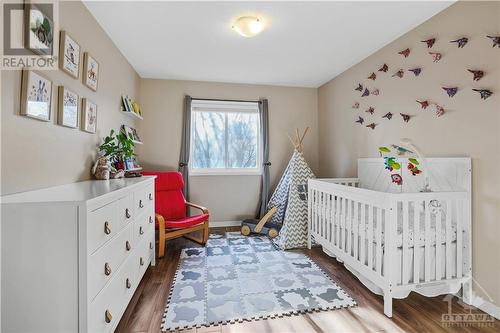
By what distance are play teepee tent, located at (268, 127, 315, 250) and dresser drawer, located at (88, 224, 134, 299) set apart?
1.86 metres

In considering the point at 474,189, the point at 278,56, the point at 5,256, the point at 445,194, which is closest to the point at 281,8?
the point at 278,56

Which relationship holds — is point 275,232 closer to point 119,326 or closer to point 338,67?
point 119,326

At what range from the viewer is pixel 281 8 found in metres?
1.97

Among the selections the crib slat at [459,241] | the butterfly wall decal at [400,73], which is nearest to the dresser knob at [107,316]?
the crib slat at [459,241]

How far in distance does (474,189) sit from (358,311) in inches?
49.2

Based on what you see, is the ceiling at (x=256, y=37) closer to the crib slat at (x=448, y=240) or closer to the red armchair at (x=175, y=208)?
the red armchair at (x=175, y=208)

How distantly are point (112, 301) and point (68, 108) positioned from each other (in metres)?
1.31

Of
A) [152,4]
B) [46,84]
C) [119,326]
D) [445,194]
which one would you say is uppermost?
[152,4]

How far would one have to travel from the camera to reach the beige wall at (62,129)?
1.22 meters

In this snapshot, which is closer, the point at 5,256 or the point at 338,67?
the point at 5,256

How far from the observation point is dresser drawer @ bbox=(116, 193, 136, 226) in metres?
1.55

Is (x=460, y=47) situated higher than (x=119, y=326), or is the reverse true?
(x=460, y=47)

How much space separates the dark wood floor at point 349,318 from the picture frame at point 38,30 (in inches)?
69.6

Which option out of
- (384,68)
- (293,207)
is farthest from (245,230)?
(384,68)
